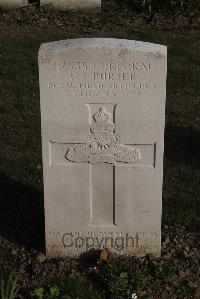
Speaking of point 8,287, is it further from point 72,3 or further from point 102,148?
point 72,3

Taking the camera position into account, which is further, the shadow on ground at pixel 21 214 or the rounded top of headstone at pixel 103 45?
the shadow on ground at pixel 21 214

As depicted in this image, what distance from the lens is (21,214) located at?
18.6 ft

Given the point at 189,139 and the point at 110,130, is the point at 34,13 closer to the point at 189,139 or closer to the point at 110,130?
the point at 189,139

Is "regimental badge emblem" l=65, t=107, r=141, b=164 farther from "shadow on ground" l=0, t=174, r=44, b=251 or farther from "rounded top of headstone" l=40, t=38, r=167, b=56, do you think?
"shadow on ground" l=0, t=174, r=44, b=251

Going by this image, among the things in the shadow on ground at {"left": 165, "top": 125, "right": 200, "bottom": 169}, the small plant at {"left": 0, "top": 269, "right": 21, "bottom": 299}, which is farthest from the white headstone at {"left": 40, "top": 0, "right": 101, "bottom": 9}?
the small plant at {"left": 0, "top": 269, "right": 21, "bottom": 299}

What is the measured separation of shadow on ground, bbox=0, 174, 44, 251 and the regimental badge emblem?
0.94 meters

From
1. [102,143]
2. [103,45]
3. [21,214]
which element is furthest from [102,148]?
[21,214]

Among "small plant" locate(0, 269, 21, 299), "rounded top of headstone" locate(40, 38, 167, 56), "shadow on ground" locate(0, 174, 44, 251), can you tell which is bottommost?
"small plant" locate(0, 269, 21, 299)

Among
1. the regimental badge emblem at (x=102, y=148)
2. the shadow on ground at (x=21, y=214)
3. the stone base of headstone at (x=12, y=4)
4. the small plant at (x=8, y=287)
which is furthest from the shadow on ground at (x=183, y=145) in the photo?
the stone base of headstone at (x=12, y=4)

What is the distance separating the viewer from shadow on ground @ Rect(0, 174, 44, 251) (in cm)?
534

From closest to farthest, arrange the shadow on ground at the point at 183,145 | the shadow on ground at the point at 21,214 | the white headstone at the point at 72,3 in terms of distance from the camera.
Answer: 1. the shadow on ground at the point at 21,214
2. the shadow on ground at the point at 183,145
3. the white headstone at the point at 72,3

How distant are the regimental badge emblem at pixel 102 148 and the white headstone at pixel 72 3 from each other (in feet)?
21.9

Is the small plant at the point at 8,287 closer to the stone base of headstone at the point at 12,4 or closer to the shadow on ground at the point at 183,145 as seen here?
the shadow on ground at the point at 183,145

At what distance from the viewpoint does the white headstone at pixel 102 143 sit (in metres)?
4.43
